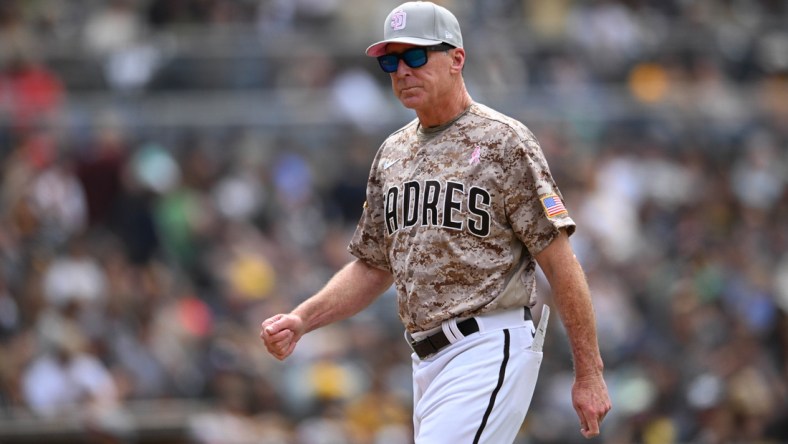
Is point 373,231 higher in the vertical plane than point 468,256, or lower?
higher

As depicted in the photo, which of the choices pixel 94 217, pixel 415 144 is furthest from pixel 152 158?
pixel 415 144

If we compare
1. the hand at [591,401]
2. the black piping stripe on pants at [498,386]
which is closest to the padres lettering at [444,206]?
the black piping stripe on pants at [498,386]

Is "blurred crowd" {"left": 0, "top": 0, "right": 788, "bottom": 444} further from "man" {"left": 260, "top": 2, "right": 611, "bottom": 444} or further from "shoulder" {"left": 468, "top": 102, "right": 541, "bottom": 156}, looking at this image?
"shoulder" {"left": 468, "top": 102, "right": 541, "bottom": 156}

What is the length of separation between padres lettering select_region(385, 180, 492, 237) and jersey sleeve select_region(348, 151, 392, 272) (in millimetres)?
290

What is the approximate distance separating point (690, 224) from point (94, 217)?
6.88 m

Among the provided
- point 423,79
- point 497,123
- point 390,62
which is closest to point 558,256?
point 497,123

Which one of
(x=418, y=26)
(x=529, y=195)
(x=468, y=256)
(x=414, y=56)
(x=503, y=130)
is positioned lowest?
(x=468, y=256)

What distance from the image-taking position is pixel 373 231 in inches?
255

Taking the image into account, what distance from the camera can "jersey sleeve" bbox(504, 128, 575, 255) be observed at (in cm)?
586

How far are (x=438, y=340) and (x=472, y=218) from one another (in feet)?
1.83

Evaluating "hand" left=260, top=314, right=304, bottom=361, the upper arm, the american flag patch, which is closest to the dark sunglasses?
the american flag patch

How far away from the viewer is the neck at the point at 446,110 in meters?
6.14

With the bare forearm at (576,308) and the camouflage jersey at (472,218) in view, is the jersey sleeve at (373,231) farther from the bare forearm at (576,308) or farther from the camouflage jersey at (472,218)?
the bare forearm at (576,308)

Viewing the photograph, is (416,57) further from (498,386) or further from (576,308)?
(498,386)
